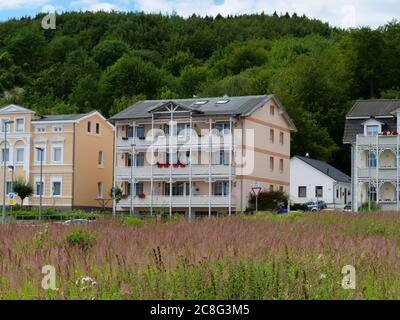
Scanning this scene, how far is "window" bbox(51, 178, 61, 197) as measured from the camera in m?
66.6

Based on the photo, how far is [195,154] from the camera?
2480 inches

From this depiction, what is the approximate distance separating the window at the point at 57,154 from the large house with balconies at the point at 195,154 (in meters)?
4.99

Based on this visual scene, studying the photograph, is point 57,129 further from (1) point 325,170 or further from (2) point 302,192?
(1) point 325,170

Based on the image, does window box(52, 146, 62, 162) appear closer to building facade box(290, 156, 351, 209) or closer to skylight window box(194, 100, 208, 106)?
skylight window box(194, 100, 208, 106)

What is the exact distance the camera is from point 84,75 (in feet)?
381

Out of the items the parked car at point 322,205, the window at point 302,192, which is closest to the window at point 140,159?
the parked car at point 322,205

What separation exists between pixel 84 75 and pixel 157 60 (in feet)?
66.2

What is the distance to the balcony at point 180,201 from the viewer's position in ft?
198

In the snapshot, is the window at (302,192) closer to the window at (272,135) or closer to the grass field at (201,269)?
the window at (272,135)

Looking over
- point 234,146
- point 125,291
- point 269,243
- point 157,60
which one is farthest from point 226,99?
point 157,60

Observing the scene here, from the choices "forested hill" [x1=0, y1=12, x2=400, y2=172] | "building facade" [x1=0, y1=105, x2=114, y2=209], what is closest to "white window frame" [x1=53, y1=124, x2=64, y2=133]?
"building facade" [x1=0, y1=105, x2=114, y2=209]

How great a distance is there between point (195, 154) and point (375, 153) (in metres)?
14.8

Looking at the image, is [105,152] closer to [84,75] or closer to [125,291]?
[84,75]
